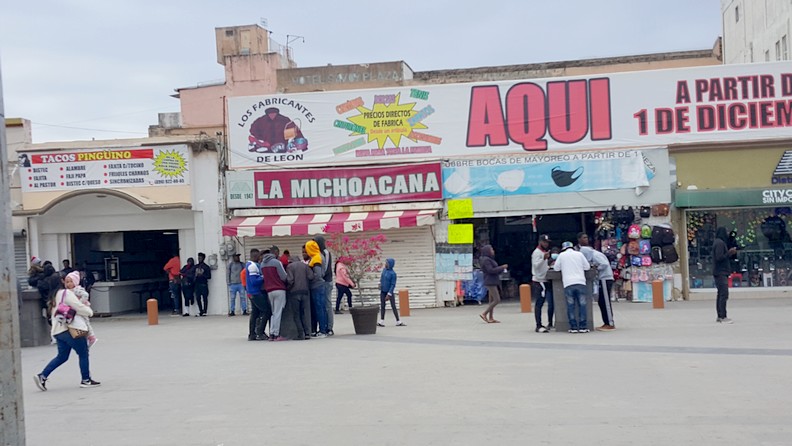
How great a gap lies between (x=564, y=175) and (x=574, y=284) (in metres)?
7.72

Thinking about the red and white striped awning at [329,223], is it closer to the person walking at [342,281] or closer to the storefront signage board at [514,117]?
the storefront signage board at [514,117]

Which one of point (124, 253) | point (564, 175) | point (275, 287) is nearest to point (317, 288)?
point (275, 287)

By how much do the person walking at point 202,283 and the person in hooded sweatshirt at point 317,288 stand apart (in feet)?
25.8

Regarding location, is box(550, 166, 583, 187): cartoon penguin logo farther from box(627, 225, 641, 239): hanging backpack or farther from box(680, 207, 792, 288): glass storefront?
box(680, 207, 792, 288): glass storefront

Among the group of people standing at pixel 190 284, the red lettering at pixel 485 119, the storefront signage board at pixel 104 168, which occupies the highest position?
the red lettering at pixel 485 119

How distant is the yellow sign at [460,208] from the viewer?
77.4 ft

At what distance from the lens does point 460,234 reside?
2369 cm

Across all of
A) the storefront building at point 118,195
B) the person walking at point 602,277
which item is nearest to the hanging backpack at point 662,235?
the person walking at point 602,277

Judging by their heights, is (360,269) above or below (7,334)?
below

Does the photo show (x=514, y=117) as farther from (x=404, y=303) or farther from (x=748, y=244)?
(x=748, y=244)

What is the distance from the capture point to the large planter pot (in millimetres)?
17266

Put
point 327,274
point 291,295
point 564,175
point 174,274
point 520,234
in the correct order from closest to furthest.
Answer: point 291,295, point 327,274, point 564,175, point 174,274, point 520,234

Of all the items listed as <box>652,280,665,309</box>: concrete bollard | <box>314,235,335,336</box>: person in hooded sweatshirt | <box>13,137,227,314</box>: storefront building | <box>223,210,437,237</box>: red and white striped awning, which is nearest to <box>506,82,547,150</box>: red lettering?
<box>223,210,437,237</box>: red and white striped awning

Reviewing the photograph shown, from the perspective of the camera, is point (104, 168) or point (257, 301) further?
point (104, 168)
